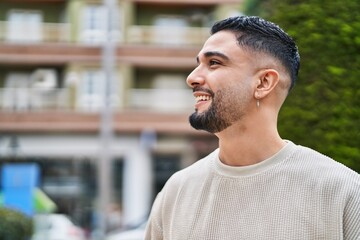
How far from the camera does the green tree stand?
2930mm

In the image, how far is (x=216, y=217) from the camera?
2.07 metres

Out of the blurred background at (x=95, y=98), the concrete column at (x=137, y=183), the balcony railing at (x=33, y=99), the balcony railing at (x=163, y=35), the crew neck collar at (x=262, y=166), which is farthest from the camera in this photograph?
the balcony railing at (x=163, y=35)

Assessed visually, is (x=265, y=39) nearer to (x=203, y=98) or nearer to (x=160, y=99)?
(x=203, y=98)

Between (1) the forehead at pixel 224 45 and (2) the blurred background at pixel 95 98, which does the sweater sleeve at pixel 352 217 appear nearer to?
(1) the forehead at pixel 224 45

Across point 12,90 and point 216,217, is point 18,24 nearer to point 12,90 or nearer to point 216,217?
point 12,90

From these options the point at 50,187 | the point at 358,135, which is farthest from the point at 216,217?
the point at 50,187

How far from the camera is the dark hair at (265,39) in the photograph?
2.10m

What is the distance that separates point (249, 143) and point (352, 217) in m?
0.33

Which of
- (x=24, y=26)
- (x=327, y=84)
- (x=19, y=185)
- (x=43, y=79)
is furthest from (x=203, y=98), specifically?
(x=24, y=26)

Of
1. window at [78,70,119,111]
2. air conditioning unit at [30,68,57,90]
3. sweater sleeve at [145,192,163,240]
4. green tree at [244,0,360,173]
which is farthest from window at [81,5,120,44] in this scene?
sweater sleeve at [145,192,163,240]

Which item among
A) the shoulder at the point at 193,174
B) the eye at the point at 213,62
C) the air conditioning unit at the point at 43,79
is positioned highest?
the eye at the point at 213,62

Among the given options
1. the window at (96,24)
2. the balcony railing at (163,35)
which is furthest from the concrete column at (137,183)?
the window at (96,24)

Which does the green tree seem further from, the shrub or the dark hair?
the shrub

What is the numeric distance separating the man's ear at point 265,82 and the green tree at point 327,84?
2.92 ft
